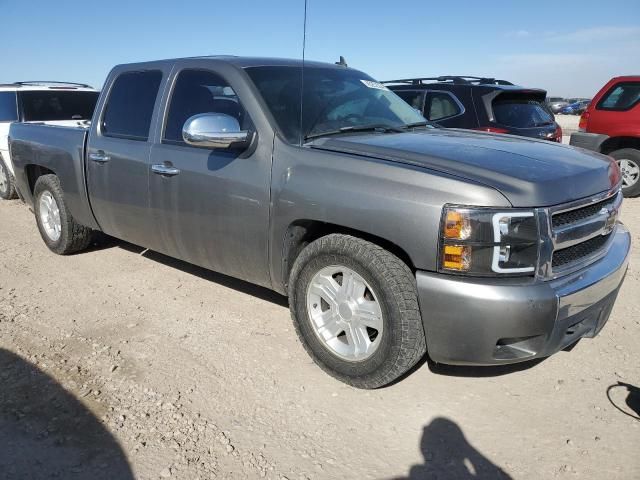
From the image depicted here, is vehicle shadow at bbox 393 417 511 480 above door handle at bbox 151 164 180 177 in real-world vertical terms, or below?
below

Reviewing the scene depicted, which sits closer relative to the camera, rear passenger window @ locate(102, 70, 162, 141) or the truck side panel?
rear passenger window @ locate(102, 70, 162, 141)

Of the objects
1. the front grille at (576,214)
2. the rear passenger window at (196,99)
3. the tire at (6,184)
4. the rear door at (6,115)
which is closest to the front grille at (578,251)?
the front grille at (576,214)

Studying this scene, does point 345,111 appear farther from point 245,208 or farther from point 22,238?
point 22,238

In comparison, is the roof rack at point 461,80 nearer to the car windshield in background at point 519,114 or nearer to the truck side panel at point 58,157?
the car windshield in background at point 519,114

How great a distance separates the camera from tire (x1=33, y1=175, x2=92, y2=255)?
5.21 meters

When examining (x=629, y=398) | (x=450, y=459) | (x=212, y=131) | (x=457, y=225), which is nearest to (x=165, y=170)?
(x=212, y=131)

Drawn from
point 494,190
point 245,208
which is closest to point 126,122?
point 245,208

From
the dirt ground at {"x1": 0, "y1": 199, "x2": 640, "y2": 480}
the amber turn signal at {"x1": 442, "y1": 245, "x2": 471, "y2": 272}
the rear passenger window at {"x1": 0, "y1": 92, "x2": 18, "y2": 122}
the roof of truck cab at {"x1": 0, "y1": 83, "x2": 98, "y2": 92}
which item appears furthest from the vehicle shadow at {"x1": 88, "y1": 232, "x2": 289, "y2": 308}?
the roof of truck cab at {"x1": 0, "y1": 83, "x2": 98, "y2": 92}

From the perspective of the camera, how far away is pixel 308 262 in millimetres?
3057

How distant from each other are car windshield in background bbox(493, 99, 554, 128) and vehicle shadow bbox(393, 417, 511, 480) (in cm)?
509

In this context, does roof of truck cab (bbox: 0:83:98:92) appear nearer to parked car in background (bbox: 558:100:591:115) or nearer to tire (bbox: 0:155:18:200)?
tire (bbox: 0:155:18:200)

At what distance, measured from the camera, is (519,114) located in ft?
22.9

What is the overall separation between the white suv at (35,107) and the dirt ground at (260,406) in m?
5.00

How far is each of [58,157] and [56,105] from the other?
161 inches
